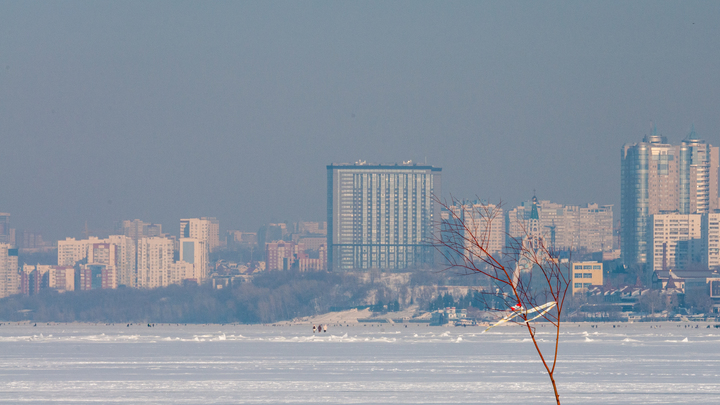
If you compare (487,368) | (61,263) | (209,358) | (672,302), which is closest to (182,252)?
(61,263)

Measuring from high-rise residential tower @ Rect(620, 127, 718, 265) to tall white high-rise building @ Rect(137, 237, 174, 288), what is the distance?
68.3 metres

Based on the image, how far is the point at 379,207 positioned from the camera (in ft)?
636

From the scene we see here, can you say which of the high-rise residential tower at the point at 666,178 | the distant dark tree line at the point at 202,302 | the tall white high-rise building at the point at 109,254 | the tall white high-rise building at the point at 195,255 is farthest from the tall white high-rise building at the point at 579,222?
the tall white high-rise building at the point at 109,254

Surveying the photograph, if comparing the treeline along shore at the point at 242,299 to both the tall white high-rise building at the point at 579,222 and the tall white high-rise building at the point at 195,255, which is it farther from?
the tall white high-rise building at the point at 579,222

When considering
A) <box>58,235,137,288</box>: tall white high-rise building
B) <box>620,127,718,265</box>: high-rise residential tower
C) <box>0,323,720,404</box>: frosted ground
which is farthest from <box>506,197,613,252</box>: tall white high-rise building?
<box>0,323,720,404</box>: frosted ground

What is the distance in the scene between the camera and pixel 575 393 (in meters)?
31.0

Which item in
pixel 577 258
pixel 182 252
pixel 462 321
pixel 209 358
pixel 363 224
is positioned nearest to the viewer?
pixel 209 358

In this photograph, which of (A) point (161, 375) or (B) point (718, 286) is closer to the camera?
(A) point (161, 375)

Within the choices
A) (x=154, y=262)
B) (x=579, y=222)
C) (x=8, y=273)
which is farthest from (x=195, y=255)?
(x=579, y=222)

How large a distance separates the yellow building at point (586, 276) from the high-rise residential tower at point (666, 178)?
29784 millimetres

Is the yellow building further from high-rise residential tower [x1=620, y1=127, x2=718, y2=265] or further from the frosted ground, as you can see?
the frosted ground

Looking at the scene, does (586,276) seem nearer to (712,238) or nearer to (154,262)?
(712,238)

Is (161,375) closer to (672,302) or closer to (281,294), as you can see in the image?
(672,302)

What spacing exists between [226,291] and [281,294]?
1028 cm
